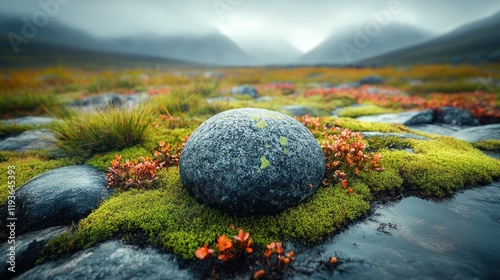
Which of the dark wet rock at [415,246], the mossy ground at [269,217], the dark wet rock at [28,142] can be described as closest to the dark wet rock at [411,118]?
the mossy ground at [269,217]

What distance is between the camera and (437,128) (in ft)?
28.7

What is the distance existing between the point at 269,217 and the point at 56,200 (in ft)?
10.5

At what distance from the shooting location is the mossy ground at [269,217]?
125 inches

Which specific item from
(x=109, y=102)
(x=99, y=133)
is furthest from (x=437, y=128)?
(x=109, y=102)

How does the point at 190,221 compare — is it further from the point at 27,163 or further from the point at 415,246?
the point at 27,163

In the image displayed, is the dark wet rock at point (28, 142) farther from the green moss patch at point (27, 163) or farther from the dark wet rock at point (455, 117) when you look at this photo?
the dark wet rock at point (455, 117)

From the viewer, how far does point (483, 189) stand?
427 centimetres

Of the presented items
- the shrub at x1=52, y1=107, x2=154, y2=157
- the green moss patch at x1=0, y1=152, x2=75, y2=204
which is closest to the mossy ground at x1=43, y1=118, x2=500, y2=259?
the shrub at x1=52, y1=107, x2=154, y2=157

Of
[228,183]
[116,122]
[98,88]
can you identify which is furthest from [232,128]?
[98,88]

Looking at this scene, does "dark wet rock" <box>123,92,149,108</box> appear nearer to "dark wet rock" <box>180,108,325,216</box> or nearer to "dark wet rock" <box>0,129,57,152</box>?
"dark wet rock" <box>0,129,57,152</box>

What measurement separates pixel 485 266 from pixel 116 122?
22.2 ft

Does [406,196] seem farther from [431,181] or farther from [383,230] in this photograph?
[383,230]

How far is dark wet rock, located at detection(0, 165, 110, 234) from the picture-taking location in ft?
11.7

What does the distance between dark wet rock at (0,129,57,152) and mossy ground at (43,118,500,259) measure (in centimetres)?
254
